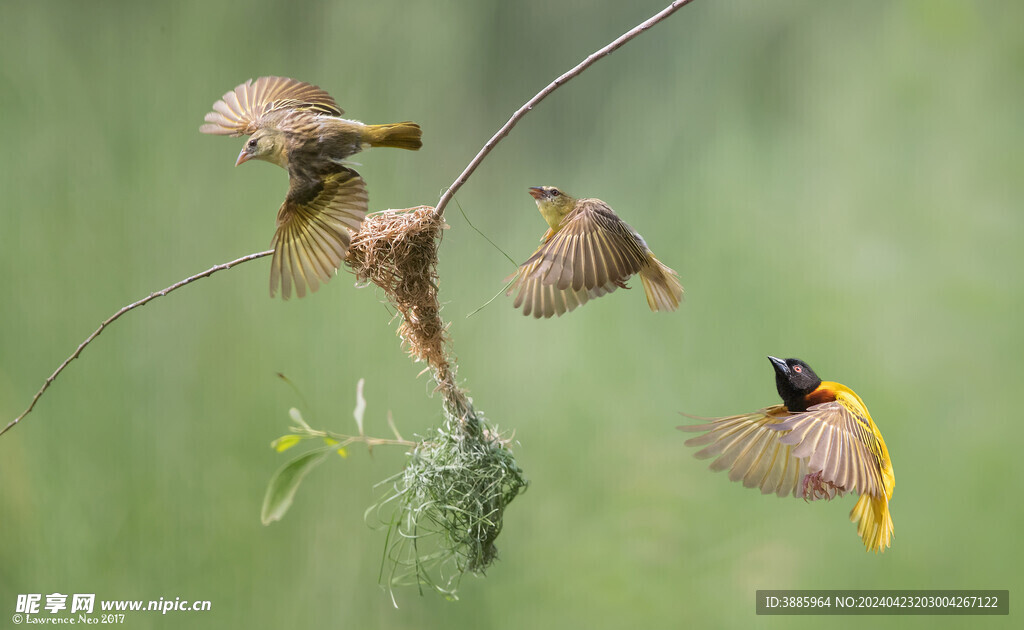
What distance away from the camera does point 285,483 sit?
1.88m

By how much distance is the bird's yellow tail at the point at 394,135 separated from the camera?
5.12 feet

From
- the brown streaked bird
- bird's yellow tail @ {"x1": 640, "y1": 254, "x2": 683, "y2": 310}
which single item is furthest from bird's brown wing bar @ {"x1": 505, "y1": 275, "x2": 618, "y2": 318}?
bird's yellow tail @ {"x1": 640, "y1": 254, "x2": 683, "y2": 310}

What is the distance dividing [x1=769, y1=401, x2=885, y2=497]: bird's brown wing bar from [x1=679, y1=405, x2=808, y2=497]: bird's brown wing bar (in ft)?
0.16

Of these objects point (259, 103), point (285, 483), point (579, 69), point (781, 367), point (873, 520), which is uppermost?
point (259, 103)

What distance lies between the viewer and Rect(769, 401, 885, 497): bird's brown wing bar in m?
1.52

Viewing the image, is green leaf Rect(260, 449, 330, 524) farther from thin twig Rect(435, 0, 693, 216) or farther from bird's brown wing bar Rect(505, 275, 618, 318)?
thin twig Rect(435, 0, 693, 216)

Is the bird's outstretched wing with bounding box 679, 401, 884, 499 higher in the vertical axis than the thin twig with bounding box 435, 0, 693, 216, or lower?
lower

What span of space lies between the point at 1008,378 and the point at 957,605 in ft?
3.31

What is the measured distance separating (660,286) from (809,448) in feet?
1.46

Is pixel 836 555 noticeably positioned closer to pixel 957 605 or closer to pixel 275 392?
pixel 957 605

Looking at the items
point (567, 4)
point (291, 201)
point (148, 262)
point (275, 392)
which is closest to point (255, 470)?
point (275, 392)

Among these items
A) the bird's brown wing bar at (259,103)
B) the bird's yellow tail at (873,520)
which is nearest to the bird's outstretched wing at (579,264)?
the bird's brown wing bar at (259,103)

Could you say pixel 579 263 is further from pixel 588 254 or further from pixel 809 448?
pixel 809 448

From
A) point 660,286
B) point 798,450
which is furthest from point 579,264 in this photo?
point 798,450
